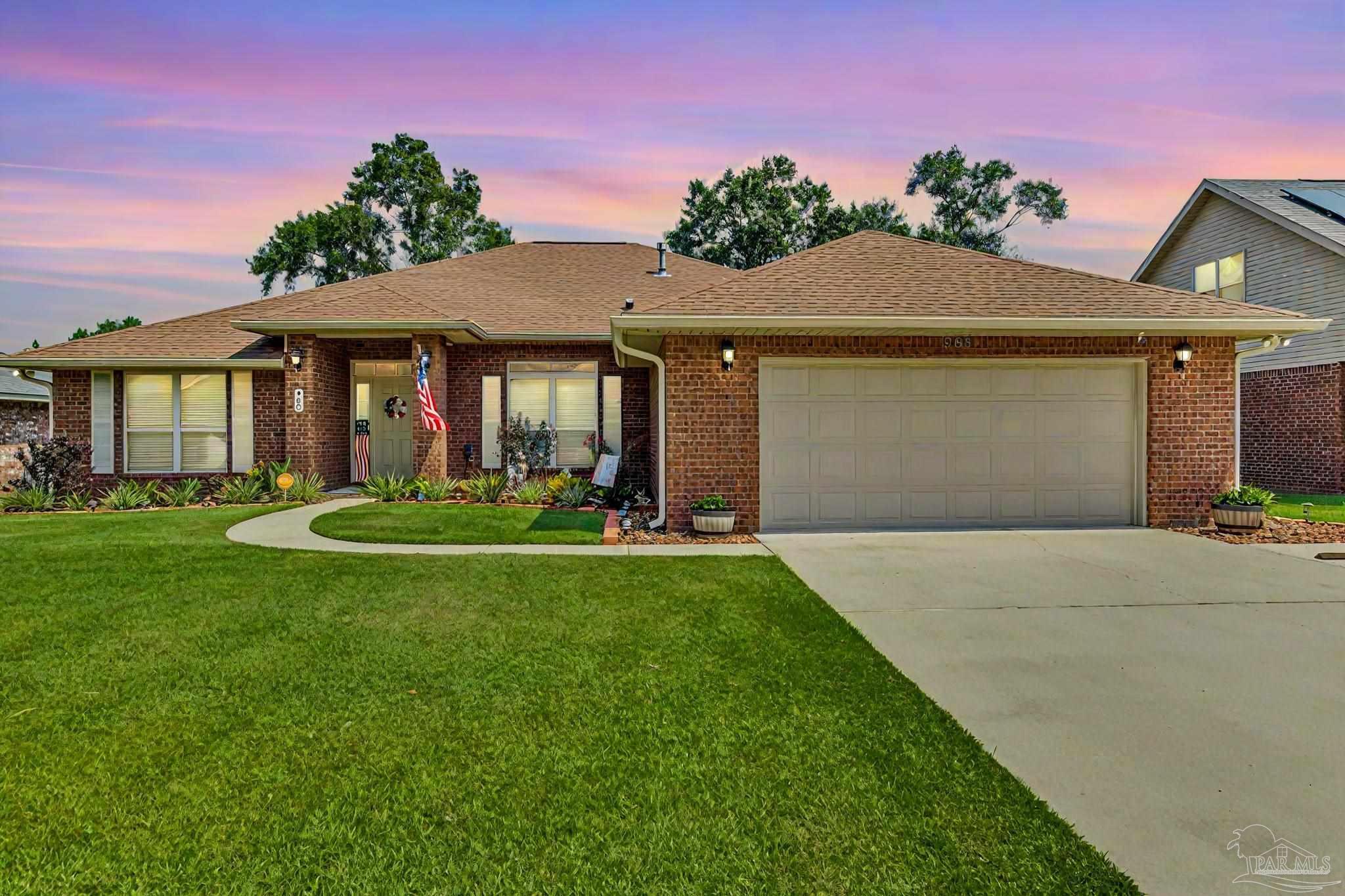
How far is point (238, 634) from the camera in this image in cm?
440

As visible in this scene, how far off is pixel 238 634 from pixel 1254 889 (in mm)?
5240

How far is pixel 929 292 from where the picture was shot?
914 cm

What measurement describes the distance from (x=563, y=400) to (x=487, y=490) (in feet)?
7.89

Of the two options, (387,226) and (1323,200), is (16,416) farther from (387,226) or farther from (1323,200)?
(1323,200)

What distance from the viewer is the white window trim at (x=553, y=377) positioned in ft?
41.2

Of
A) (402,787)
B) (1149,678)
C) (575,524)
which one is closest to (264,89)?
(575,524)

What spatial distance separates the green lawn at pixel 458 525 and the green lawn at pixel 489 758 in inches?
111

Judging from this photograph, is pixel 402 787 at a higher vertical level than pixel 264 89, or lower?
lower

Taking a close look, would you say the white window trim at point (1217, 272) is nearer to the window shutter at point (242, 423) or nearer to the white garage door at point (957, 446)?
the white garage door at point (957, 446)

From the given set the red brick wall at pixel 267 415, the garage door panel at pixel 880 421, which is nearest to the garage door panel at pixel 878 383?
the garage door panel at pixel 880 421

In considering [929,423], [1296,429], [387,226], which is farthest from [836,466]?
[387,226]

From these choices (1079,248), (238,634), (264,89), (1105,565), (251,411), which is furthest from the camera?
(1079,248)

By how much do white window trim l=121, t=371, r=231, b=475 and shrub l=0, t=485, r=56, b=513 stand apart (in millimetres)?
1334

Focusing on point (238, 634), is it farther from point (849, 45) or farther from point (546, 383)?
point (849, 45)
